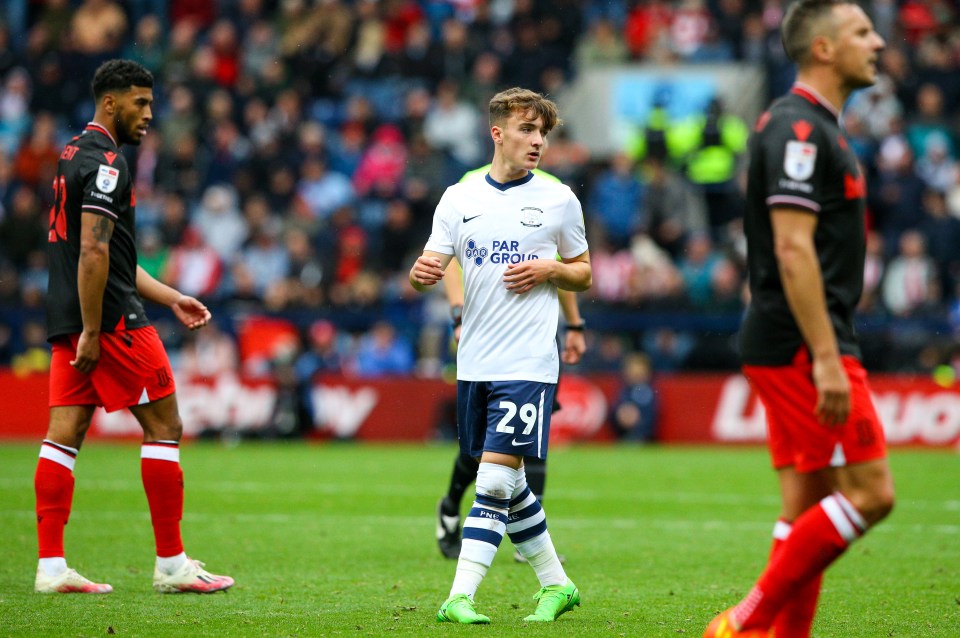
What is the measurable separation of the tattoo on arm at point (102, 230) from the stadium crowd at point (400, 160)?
12.6m

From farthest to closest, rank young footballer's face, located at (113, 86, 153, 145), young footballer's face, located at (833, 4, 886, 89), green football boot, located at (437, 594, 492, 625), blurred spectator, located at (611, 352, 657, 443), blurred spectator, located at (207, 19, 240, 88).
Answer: blurred spectator, located at (207, 19, 240, 88) < blurred spectator, located at (611, 352, 657, 443) < young footballer's face, located at (113, 86, 153, 145) < green football boot, located at (437, 594, 492, 625) < young footballer's face, located at (833, 4, 886, 89)

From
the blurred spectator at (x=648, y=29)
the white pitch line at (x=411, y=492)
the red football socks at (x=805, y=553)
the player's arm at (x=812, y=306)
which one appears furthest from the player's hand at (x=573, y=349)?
the blurred spectator at (x=648, y=29)

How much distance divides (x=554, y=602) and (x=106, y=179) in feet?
10.1

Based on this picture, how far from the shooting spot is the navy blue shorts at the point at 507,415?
20.2 feet

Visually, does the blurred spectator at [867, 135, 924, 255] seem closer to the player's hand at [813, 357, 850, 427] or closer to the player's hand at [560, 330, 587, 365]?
the player's hand at [560, 330, 587, 365]

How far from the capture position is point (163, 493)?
7.12 m

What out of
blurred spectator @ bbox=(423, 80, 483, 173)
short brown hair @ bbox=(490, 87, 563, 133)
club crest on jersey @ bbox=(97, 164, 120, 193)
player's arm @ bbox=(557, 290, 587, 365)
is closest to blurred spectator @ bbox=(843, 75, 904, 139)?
blurred spectator @ bbox=(423, 80, 483, 173)

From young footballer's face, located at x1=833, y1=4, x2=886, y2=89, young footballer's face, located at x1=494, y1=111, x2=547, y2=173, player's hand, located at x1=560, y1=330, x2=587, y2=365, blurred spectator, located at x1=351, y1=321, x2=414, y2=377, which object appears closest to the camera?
young footballer's face, located at x1=833, y1=4, x2=886, y2=89

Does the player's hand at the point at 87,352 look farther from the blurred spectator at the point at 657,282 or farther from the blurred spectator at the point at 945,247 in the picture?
the blurred spectator at the point at 945,247

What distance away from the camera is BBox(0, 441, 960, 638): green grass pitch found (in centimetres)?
A: 617

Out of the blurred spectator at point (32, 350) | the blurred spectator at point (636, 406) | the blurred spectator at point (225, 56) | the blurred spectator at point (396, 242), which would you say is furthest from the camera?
the blurred spectator at point (225, 56)

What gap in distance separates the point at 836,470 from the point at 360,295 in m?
15.8

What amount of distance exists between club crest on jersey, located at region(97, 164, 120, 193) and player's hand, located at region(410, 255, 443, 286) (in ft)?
5.88

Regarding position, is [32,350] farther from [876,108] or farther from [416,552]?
[876,108]
